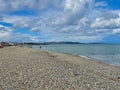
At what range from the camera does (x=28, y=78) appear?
49.4 ft

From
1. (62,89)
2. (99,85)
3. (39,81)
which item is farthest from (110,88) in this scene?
(39,81)

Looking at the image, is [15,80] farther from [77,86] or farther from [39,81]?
[77,86]

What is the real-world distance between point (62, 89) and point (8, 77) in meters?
4.00

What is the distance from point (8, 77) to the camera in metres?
15.0

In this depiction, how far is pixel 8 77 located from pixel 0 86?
2389 mm

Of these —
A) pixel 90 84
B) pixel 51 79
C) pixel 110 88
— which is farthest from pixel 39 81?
pixel 110 88

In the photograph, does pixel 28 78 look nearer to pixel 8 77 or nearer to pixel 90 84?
pixel 8 77

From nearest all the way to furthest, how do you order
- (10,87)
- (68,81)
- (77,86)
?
(10,87), (77,86), (68,81)

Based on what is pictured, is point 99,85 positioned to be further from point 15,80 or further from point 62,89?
point 15,80

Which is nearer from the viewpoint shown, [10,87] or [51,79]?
[10,87]

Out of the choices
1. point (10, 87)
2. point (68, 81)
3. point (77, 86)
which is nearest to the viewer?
point (10, 87)

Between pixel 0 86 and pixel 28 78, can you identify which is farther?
pixel 28 78

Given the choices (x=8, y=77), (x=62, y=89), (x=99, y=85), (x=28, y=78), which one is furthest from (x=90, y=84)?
(x=8, y=77)

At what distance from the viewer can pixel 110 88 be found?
13.8 metres
